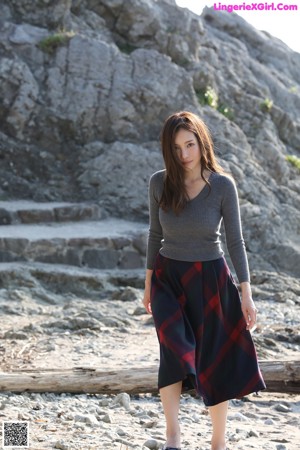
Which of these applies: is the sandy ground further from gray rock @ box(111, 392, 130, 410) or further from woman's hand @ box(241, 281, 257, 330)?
woman's hand @ box(241, 281, 257, 330)

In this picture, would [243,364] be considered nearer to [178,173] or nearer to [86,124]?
[178,173]

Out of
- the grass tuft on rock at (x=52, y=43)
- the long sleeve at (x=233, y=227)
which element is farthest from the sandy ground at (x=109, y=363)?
the grass tuft on rock at (x=52, y=43)

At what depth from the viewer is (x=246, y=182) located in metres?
15.8

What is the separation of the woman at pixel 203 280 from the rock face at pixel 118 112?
1059cm

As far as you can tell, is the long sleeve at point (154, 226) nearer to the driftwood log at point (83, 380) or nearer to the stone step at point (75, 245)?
the driftwood log at point (83, 380)

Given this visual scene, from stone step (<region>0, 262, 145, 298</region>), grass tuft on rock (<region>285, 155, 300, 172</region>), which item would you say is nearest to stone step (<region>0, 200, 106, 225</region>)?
stone step (<region>0, 262, 145, 298</region>)

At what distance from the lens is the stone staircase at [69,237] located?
12164 mm

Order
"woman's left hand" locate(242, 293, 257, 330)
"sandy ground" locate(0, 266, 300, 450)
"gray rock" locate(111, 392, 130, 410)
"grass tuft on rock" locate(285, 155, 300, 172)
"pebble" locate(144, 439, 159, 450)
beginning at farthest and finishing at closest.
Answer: "grass tuft on rock" locate(285, 155, 300, 172) → "gray rock" locate(111, 392, 130, 410) → "sandy ground" locate(0, 266, 300, 450) → "pebble" locate(144, 439, 159, 450) → "woman's left hand" locate(242, 293, 257, 330)

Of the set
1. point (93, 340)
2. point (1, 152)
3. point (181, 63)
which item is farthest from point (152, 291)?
point (181, 63)

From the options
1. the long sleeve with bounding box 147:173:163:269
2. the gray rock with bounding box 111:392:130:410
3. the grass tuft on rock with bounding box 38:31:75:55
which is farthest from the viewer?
the grass tuft on rock with bounding box 38:31:75:55

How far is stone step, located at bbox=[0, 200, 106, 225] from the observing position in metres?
13.5

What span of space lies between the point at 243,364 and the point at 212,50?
664 inches

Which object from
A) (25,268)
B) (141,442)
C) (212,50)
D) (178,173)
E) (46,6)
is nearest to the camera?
(178,173)

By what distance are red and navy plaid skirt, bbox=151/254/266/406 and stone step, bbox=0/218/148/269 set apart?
836cm
